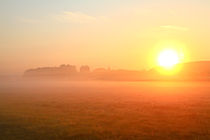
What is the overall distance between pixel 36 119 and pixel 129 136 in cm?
1067

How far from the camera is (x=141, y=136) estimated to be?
19.8 metres

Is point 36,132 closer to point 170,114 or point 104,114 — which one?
point 104,114

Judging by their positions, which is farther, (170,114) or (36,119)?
(170,114)

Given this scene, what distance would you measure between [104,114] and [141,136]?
965cm

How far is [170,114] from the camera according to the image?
28.9m

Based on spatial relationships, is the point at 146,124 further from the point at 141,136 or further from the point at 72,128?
the point at 72,128

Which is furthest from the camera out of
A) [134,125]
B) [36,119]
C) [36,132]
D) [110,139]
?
[36,119]

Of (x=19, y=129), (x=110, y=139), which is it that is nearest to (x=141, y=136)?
(x=110, y=139)

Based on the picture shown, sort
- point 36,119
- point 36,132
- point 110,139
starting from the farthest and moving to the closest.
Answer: point 36,119 → point 36,132 → point 110,139

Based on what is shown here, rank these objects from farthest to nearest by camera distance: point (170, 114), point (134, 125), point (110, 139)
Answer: point (170, 114)
point (134, 125)
point (110, 139)

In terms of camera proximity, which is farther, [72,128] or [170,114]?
[170,114]

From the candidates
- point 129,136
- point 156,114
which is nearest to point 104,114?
point 156,114

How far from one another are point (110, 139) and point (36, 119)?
1001 centimetres

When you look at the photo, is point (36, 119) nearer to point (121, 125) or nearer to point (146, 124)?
point (121, 125)
